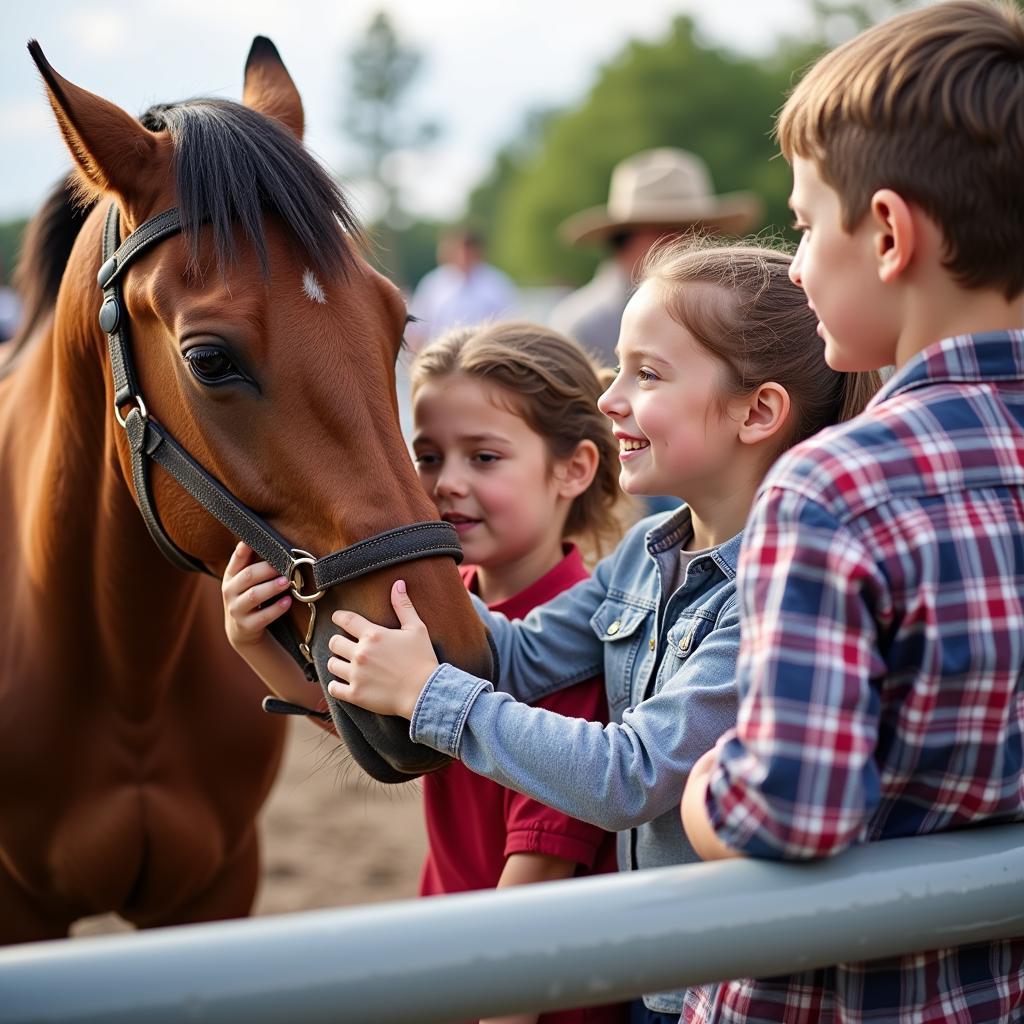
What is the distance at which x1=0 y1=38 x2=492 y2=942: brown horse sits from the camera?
1.81m

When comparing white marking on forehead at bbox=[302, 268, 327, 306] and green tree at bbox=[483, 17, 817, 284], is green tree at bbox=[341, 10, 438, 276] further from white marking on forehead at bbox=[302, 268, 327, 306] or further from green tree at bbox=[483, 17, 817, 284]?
white marking on forehead at bbox=[302, 268, 327, 306]

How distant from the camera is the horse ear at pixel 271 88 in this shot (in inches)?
98.6

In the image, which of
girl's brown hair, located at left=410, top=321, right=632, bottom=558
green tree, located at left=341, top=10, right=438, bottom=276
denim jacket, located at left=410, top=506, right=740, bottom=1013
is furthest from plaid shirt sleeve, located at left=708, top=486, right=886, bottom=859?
green tree, located at left=341, top=10, right=438, bottom=276

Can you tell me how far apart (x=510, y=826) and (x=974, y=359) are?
1.07m

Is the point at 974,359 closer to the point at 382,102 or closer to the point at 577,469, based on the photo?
the point at 577,469

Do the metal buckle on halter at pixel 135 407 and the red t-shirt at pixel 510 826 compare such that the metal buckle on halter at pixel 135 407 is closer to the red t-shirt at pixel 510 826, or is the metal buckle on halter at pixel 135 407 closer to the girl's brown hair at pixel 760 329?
the red t-shirt at pixel 510 826

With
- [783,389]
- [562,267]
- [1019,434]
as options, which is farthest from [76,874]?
[562,267]

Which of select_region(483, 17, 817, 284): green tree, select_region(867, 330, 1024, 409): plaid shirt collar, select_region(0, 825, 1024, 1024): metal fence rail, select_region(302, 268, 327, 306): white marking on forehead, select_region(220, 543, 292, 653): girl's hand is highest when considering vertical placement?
select_region(483, 17, 817, 284): green tree

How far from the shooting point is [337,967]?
91 centimetres

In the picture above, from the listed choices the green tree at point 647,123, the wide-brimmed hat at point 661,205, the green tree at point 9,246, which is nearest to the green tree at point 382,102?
the green tree at point 647,123

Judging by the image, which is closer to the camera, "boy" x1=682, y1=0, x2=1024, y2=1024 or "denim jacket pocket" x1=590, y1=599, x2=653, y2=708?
"boy" x1=682, y1=0, x2=1024, y2=1024

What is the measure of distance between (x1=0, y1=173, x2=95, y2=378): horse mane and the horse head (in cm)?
60

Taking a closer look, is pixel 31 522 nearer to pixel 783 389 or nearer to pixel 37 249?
pixel 37 249

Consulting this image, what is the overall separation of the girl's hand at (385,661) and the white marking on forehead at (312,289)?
1.68ft
